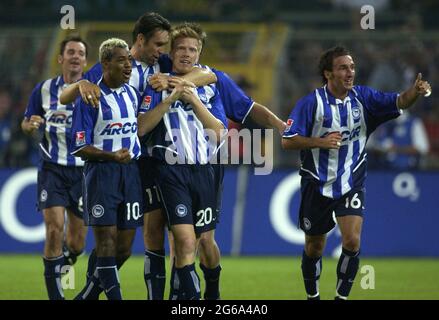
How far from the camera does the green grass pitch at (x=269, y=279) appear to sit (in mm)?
10109

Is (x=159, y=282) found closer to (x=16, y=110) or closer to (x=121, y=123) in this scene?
(x=121, y=123)

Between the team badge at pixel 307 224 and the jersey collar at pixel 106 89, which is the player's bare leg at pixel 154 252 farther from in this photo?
the team badge at pixel 307 224

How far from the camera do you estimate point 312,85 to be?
17.1 m

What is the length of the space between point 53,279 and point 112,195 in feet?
5.30

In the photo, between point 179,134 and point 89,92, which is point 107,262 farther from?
point 89,92

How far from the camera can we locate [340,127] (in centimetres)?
902

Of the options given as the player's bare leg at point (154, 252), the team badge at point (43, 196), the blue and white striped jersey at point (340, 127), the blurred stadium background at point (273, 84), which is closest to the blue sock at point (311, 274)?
the blue and white striped jersey at point (340, 127)

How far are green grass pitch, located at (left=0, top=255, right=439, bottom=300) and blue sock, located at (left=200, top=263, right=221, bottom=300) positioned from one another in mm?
1153

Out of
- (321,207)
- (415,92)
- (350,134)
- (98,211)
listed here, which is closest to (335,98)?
(350,134)

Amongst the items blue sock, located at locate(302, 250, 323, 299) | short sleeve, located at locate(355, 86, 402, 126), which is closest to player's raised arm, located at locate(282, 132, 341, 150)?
short sleeve, located at locate(355, 86, 402, 126)

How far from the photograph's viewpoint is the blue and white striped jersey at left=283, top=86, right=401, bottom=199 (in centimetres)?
901

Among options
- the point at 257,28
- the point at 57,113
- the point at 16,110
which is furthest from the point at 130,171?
the point at 257,28

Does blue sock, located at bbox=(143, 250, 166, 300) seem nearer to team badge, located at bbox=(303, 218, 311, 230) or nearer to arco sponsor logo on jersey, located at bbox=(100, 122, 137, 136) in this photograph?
arco sponsor logo on jersey, located at bbox=(100, 122, 137, 136)

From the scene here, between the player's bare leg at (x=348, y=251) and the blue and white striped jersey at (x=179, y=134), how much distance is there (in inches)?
57.8
